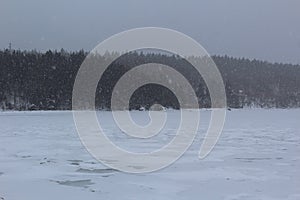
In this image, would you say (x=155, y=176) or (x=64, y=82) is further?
(x=64, y=82)

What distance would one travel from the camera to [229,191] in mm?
11500

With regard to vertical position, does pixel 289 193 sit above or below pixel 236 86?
below

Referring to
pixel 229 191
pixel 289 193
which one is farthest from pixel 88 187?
pixel 289 193

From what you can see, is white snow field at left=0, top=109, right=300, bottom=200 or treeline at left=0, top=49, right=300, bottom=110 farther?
treeline at left=0, top=49, right=300, bottom=110

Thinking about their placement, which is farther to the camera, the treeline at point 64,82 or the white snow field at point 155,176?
the treeline at point 64,82

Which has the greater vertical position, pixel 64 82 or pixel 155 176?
pixel 64 82

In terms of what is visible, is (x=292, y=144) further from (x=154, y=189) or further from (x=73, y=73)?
(x=73, y=73)

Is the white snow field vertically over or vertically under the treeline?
under

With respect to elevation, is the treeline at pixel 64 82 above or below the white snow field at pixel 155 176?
above

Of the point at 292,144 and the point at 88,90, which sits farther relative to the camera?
the point at 88,90

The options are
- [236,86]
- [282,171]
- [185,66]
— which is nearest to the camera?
[282,171]

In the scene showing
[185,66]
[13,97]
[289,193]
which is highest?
[185,66]

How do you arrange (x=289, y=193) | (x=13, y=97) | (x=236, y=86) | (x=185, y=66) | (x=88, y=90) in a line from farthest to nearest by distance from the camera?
(x=236, y=86), (x=185, y=66), (x=88, y=90), (x=13, y=97), (x=289, y=193)

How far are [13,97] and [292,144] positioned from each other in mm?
76863
